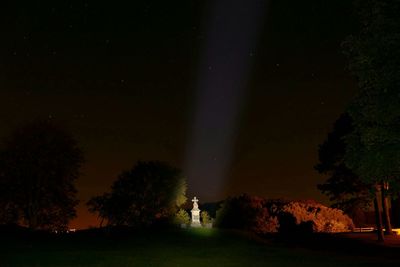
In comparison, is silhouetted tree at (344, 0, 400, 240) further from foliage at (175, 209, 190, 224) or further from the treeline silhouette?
foliage at (175, 209, 190, 224)

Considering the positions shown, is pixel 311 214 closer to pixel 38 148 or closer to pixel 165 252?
pixel 38 148

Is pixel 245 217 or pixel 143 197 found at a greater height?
pixel 143 197

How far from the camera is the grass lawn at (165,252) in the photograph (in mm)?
32500

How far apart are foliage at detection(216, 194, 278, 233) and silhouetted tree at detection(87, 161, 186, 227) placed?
720cm

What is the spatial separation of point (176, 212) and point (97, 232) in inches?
1473

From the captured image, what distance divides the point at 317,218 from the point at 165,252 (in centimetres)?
5968

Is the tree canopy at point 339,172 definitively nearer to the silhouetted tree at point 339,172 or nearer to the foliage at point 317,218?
the silhouetted tree at point 339,172

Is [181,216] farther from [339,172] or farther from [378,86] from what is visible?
[378,86]

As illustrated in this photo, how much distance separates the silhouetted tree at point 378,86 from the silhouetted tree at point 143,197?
7080cm

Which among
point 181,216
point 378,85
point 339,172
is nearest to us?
point 378,85

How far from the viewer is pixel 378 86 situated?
24.5 meters

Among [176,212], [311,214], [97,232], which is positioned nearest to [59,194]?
[97,232]

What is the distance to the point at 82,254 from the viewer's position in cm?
3722

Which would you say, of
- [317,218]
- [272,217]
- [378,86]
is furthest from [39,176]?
[378,86]
